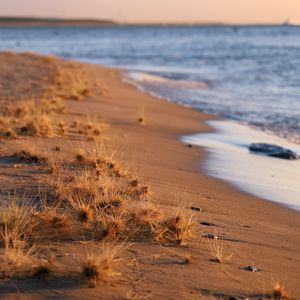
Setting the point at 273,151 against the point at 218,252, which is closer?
the point at 218,252

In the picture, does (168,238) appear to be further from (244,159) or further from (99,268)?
(244,159)

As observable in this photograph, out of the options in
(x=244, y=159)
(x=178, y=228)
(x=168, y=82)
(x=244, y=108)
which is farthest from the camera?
(x=168, y=82)

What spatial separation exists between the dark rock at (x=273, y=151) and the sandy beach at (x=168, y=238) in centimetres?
115

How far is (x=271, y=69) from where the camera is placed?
117 ft

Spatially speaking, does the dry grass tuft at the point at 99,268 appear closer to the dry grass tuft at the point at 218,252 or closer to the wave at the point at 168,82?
the dry grass tuft at the point at 218,252

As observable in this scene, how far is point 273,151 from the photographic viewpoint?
11922mm

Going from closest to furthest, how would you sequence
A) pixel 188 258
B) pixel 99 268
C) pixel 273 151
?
pixel 99 268, pixel 188 258, pixel 273 151

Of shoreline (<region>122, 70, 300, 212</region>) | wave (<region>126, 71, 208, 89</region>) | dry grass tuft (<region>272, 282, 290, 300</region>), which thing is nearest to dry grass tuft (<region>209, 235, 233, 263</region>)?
dry grass tuft (<region>272, 282, 290, 300</region>)

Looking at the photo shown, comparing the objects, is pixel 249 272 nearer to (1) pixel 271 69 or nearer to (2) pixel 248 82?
(2) pixel 248 82

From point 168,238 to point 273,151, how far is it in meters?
6.29

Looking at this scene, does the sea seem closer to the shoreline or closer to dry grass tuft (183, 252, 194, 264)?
the shoreline

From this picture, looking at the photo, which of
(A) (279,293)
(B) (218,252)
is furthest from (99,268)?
(A) (279,293)

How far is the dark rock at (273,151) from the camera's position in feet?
38.2

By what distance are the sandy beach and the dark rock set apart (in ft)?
3.77
